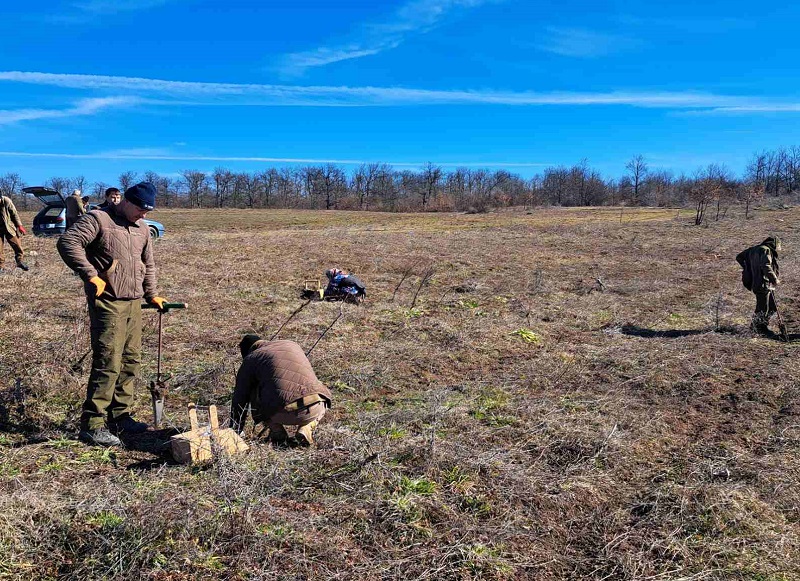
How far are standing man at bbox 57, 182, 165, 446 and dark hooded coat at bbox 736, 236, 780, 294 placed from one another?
797cm

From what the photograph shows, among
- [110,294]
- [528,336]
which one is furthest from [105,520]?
[528,336]

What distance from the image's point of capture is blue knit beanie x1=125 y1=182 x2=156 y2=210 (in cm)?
376

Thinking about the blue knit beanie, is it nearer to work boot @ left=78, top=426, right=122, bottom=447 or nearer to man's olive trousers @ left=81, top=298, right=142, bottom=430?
man's olive trousers @ left=81, top=298, right=142, bottom=430

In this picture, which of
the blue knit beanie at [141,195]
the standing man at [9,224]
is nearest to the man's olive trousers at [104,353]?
the blue knit beanie at [141,195]

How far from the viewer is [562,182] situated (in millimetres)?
80938

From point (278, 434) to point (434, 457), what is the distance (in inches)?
45.1

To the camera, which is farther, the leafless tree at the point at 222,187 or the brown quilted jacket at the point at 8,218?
the leafless tree at the point at 222,187

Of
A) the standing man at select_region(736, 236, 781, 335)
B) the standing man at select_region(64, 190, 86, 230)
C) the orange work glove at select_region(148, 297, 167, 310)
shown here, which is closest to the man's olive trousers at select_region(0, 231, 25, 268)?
the standing man at select_region(64, 190, 86, 230)

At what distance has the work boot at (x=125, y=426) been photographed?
3.97 metres

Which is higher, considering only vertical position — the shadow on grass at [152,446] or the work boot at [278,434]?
the work boot at [278,434]

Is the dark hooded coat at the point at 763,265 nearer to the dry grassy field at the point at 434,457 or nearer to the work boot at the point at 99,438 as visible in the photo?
the dry grassy field at the point at 434,457

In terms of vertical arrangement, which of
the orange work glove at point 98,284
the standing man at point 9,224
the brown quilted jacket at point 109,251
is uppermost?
the standing man at point 9,224

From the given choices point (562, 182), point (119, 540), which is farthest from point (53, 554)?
point (562, 182)

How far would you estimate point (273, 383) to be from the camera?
3695mm
